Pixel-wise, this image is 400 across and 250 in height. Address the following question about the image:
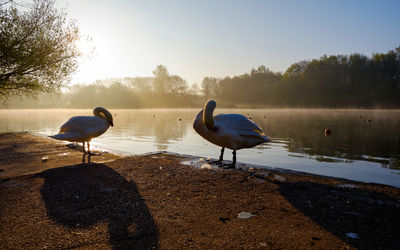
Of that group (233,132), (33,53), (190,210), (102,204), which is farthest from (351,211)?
(33,53)

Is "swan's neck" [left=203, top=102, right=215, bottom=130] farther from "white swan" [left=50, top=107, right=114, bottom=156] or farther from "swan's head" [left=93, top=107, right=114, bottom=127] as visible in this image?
"swan's head" [left=93, top=107, right=114, bottom=127]

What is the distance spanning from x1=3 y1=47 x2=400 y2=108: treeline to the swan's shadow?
104m

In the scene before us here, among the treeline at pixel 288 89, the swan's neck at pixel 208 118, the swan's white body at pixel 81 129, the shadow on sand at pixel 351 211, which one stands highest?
the treeline at pixel 288 89

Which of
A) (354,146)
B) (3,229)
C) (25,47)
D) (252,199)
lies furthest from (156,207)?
(25,47)

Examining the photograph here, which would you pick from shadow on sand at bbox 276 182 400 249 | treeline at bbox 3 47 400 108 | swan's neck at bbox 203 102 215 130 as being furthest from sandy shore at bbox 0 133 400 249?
treeline at bbox 3 47 400 108

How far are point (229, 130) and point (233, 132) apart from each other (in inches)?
6.0

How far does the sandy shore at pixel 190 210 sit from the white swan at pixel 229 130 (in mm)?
1046

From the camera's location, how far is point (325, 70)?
4090 inches

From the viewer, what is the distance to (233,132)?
8.27m

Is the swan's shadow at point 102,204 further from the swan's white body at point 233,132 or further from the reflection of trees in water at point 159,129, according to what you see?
the reflection of trees in water at point 159,129

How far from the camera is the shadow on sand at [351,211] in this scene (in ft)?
13.4

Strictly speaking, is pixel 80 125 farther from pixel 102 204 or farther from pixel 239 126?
pixel 239 126

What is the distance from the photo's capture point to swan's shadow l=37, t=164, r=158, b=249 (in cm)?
421

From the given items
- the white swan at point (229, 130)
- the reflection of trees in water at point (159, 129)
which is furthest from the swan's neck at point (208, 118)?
the reflection of trees in water at point (159, 129)
